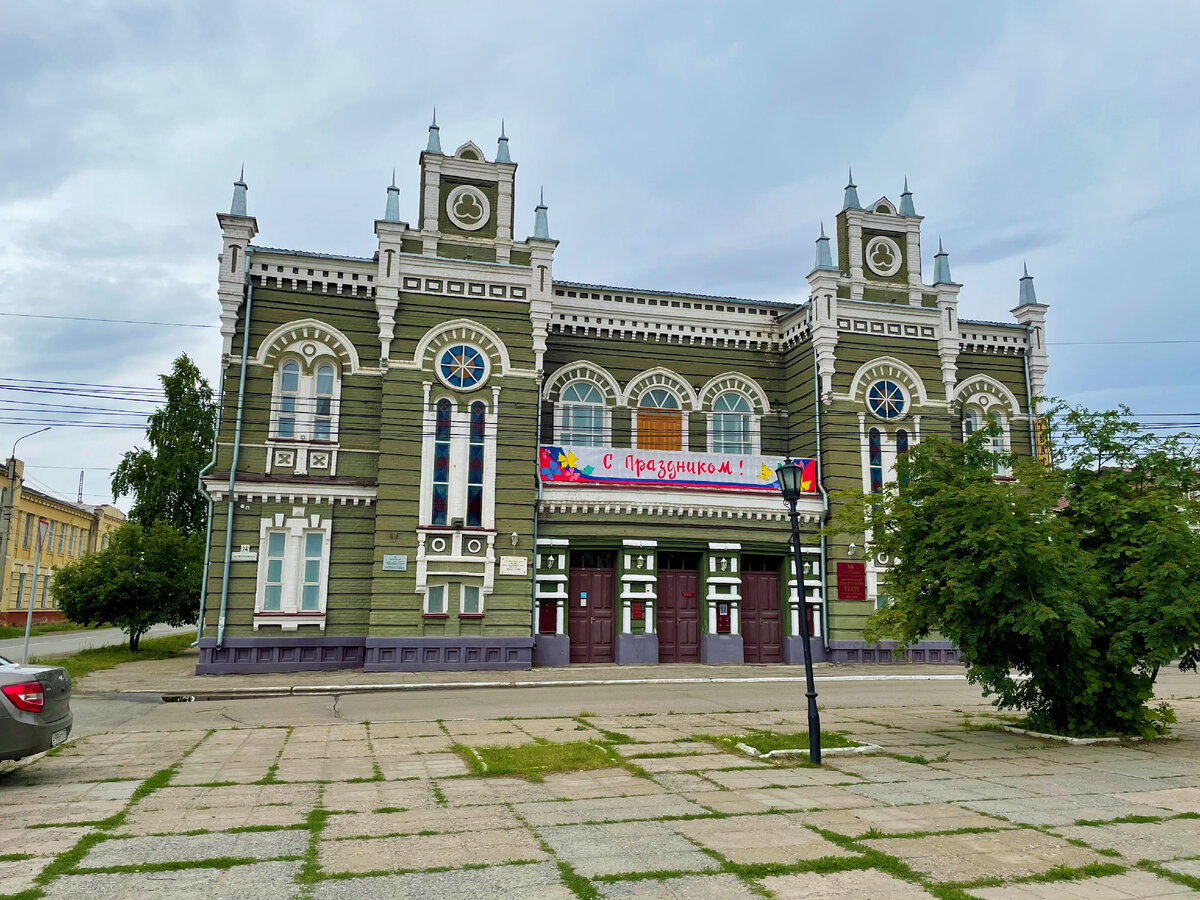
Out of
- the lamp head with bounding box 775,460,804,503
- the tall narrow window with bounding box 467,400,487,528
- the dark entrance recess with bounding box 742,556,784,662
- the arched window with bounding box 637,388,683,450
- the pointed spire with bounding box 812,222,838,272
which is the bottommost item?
the dark entrance recess with bounding box 742,556,784,662

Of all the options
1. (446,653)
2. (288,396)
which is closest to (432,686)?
(446,653)

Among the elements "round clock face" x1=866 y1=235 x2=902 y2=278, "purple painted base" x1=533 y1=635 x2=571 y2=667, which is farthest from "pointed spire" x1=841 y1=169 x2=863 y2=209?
"purple painted base" x1=533 y1=635 x2=571 y2=667

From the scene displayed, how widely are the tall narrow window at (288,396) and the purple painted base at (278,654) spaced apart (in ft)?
16.9

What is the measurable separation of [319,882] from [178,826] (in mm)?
2200

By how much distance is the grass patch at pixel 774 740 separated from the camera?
11.1 m

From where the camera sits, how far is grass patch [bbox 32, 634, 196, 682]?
72.1 feet

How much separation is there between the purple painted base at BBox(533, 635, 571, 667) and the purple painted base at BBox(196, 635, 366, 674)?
431 cm

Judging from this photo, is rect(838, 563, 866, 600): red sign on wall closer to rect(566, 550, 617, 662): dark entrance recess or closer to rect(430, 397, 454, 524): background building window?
rect(566, 550, 617, 662): dark entrance recess

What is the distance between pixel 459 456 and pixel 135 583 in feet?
36.7

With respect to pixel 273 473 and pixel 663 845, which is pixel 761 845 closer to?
pixel 663 845

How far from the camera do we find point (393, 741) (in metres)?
12.0

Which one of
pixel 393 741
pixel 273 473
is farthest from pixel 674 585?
pixel 393 741

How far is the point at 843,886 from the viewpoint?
19.2ft

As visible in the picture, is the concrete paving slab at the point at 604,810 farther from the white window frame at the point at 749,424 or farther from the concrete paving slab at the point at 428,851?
the white window frame at the point at 749,424
